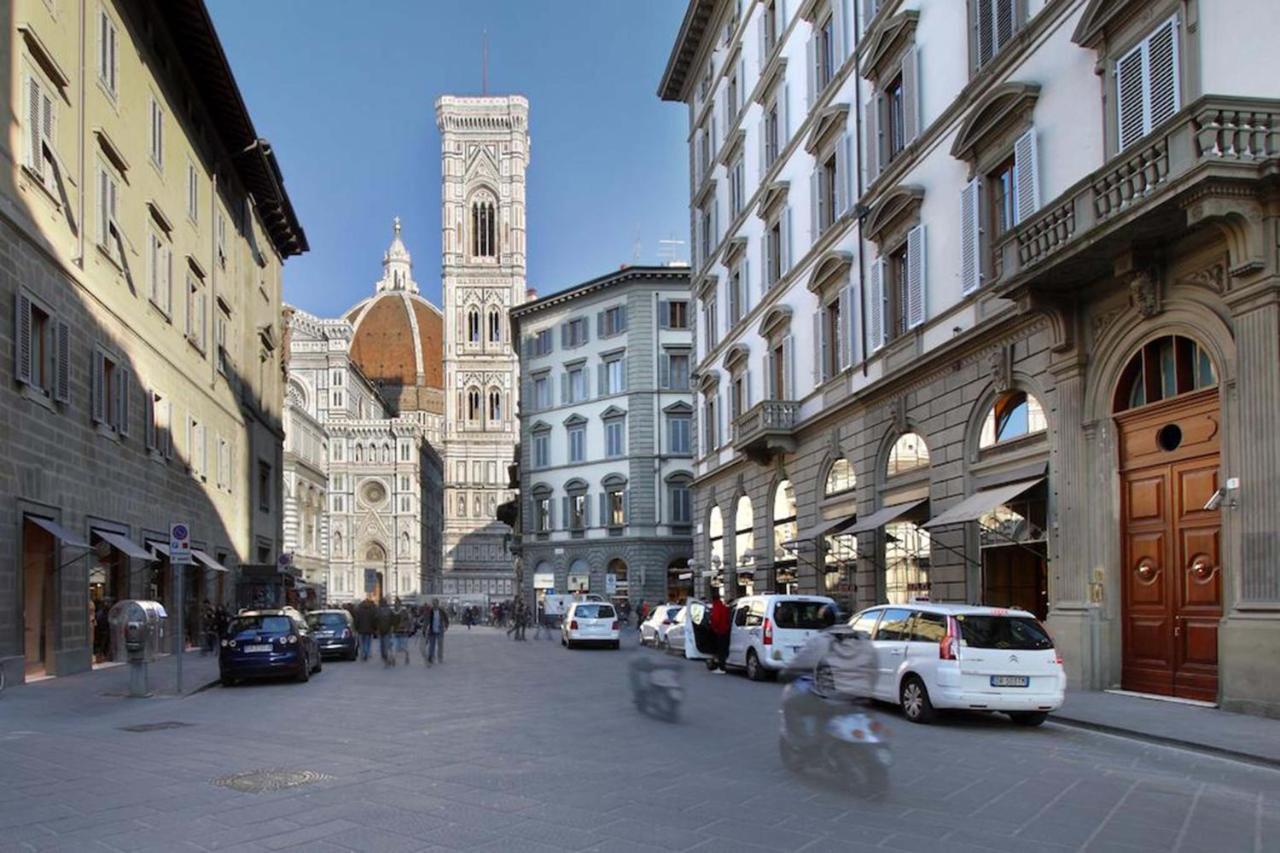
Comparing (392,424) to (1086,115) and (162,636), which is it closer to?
(162,636)

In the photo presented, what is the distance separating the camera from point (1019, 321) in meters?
20.7

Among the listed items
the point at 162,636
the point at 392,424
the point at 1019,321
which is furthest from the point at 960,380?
the point at 392,424

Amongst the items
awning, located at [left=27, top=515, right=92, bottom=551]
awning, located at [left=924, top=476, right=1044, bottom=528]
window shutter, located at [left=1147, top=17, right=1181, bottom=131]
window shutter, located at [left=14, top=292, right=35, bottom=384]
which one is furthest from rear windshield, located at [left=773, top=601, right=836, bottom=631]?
window shutter, located at [left=14, top=292, right=35, bottom=384]

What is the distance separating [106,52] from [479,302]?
104851 mm

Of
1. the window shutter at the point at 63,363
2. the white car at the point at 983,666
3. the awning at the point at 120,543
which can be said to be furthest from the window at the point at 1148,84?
the awning at the point at 120,543

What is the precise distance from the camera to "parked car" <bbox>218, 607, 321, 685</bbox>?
22.5m

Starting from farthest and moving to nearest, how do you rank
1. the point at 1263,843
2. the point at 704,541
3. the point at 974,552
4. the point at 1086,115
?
the point at 704,541, the point at 974,552, the point at 1086,115, the point at 1263,843

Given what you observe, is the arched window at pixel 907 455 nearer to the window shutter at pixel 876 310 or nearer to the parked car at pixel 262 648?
the window shutter at pixel 876 310

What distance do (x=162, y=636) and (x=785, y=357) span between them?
19.3 metres

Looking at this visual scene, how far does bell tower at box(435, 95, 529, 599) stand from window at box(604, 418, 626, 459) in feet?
208

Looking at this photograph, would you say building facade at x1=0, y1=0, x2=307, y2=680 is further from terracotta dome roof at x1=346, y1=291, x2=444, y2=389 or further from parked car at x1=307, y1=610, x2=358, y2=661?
terracotta dome roof at x1=346, y1=291, x2=444, y2=389

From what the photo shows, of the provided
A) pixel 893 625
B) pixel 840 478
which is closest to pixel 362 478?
pixel 840 478

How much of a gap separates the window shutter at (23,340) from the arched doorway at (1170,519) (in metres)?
18.6

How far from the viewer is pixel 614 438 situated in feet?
221
